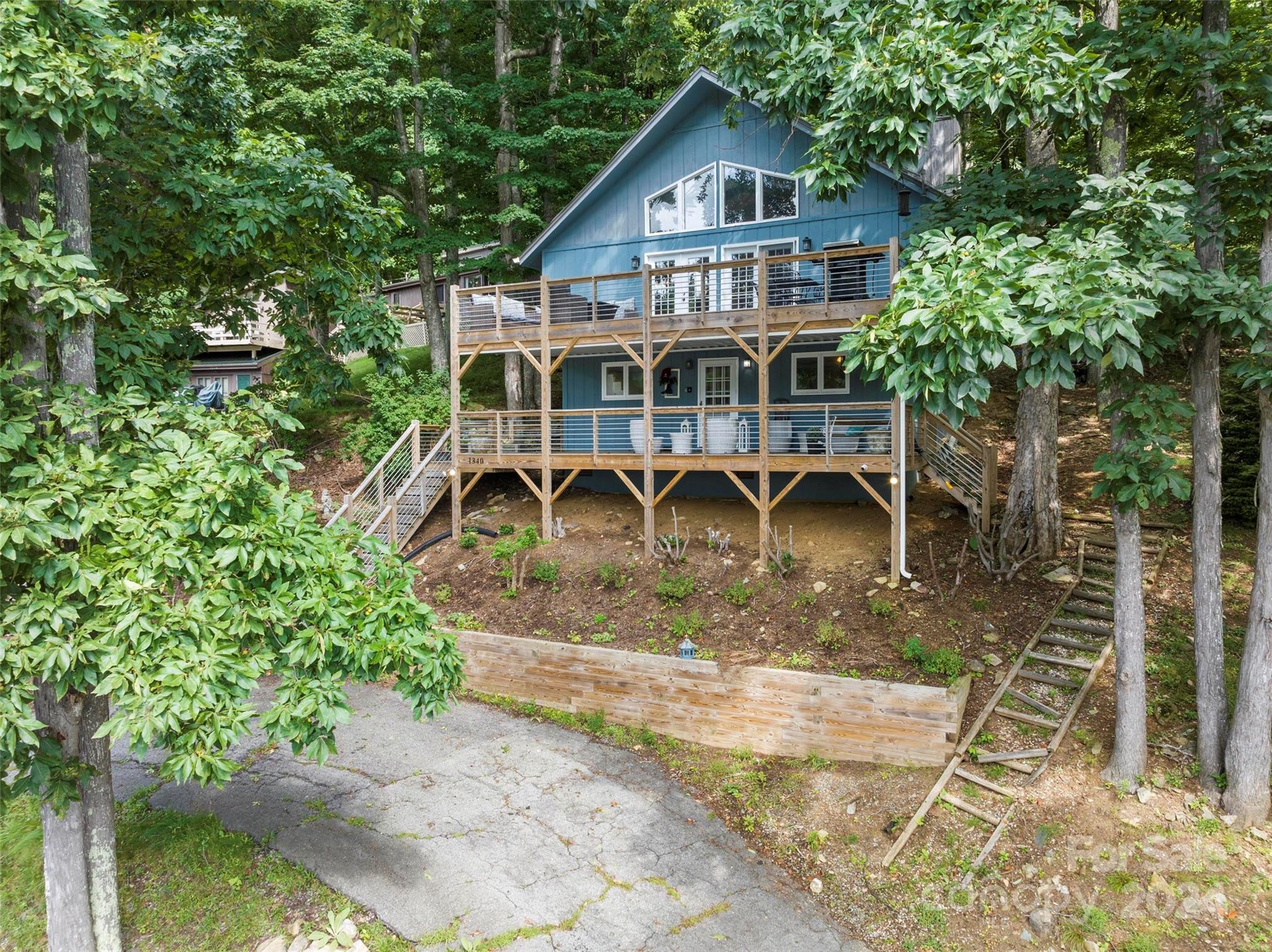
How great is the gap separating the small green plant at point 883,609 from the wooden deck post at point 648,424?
409cm

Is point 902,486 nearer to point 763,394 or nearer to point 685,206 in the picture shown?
point 763,394

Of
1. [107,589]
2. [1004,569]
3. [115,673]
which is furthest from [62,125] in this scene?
[1004,569]

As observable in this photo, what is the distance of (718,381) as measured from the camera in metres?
15.5

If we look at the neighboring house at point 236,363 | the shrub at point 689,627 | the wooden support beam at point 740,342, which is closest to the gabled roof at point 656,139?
the wooden support beam at point 740,342

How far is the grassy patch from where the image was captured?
634 cm

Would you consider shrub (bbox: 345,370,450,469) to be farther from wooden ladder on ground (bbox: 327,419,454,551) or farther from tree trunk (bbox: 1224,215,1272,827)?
tree trunk (bbox: 1224,215,1272,827)

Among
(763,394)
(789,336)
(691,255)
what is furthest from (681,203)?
(763,394)

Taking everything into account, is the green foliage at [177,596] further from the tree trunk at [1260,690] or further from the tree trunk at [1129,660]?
the tree trunk at [1260,690]

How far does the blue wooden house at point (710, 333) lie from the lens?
12133mm

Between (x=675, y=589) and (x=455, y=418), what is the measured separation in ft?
21.7

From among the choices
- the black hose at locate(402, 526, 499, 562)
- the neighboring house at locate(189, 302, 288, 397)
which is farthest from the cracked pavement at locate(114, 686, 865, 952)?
the neighboring house at locate(189, 302, 288, 397)

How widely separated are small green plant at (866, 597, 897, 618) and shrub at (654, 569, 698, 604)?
9.08ft

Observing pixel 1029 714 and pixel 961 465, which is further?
pixel 961 465

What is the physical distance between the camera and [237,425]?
5793 millimetres
